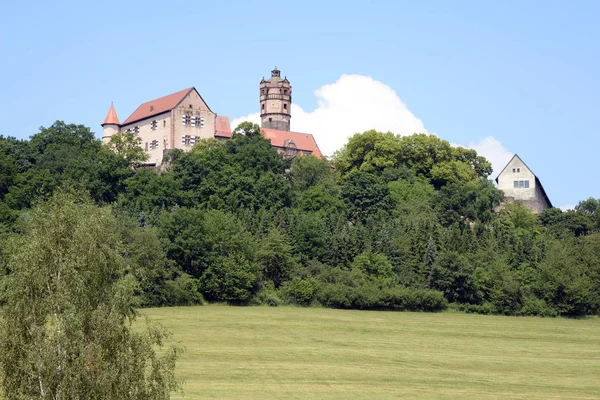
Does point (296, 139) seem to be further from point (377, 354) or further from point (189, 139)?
point (377, 354)

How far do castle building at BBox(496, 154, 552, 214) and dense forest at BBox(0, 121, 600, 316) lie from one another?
3866 millimetres

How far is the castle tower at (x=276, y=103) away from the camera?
153625 mm

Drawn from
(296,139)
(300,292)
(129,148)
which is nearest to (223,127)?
(296,139)

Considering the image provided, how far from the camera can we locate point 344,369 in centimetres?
5281

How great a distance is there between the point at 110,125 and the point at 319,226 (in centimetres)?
4809

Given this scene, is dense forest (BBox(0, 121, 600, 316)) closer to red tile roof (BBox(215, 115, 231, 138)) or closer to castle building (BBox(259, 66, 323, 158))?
red tile roof (BBox(215, 115, 231, 138))

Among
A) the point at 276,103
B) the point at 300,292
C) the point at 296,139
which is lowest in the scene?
the point at 300,292

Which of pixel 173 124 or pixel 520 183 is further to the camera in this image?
pixel 173 124

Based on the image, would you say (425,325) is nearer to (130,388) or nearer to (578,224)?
(578,224)

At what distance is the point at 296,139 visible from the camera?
143 m

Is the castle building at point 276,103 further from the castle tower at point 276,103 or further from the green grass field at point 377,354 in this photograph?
the green grass field at point 377,354

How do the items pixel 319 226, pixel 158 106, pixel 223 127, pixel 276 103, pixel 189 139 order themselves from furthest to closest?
pixel 276 103, pixel 223 127, pixel 158 106, pixel 189 139, pixel 319 226

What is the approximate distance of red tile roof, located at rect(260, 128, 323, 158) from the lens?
139000 millimetres

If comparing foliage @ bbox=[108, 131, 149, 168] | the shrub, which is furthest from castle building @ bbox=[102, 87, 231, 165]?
the shrub
